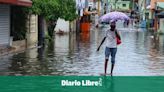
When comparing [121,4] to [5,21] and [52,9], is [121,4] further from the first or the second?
[5,21]

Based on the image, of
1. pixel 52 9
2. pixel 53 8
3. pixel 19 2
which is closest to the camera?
pixel 19 2

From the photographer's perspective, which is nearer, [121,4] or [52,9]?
[52,9]

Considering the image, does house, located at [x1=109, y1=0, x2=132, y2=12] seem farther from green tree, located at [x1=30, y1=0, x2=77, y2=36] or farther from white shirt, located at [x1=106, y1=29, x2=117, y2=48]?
white shirt, located at [x1=106, y1=29, x2=117, y2=48]

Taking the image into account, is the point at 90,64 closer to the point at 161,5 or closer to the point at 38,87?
the point at 38,87

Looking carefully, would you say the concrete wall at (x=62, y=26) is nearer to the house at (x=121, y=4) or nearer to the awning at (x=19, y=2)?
the awning at (x=19, y=2)

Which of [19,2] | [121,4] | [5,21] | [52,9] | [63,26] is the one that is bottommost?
[63,26]

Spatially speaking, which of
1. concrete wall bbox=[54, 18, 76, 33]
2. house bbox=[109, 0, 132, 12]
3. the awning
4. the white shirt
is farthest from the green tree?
house bbox=[109, 0, 132, 12]

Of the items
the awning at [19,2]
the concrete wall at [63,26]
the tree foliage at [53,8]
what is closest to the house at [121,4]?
the concrete wall at [63,26]

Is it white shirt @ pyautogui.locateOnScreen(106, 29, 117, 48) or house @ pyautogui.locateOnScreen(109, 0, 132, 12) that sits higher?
house @ pyautogui.locateOnScreen(109, 0, 132, 12)

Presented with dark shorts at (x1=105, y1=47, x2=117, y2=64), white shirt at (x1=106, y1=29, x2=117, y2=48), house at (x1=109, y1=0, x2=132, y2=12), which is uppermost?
house at (x1=109, y1=0, x2=132, y2=12)

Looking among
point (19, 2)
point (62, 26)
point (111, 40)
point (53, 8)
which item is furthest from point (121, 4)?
point (111, 40)

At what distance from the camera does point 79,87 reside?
44.7 ft

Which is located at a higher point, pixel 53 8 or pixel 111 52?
pixel 53 8

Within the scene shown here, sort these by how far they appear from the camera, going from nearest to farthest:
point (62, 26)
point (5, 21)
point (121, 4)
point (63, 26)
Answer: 1. point (5, 21)
2. point (62, 26)
3. point (63, 26)
4. point (121, 4)
